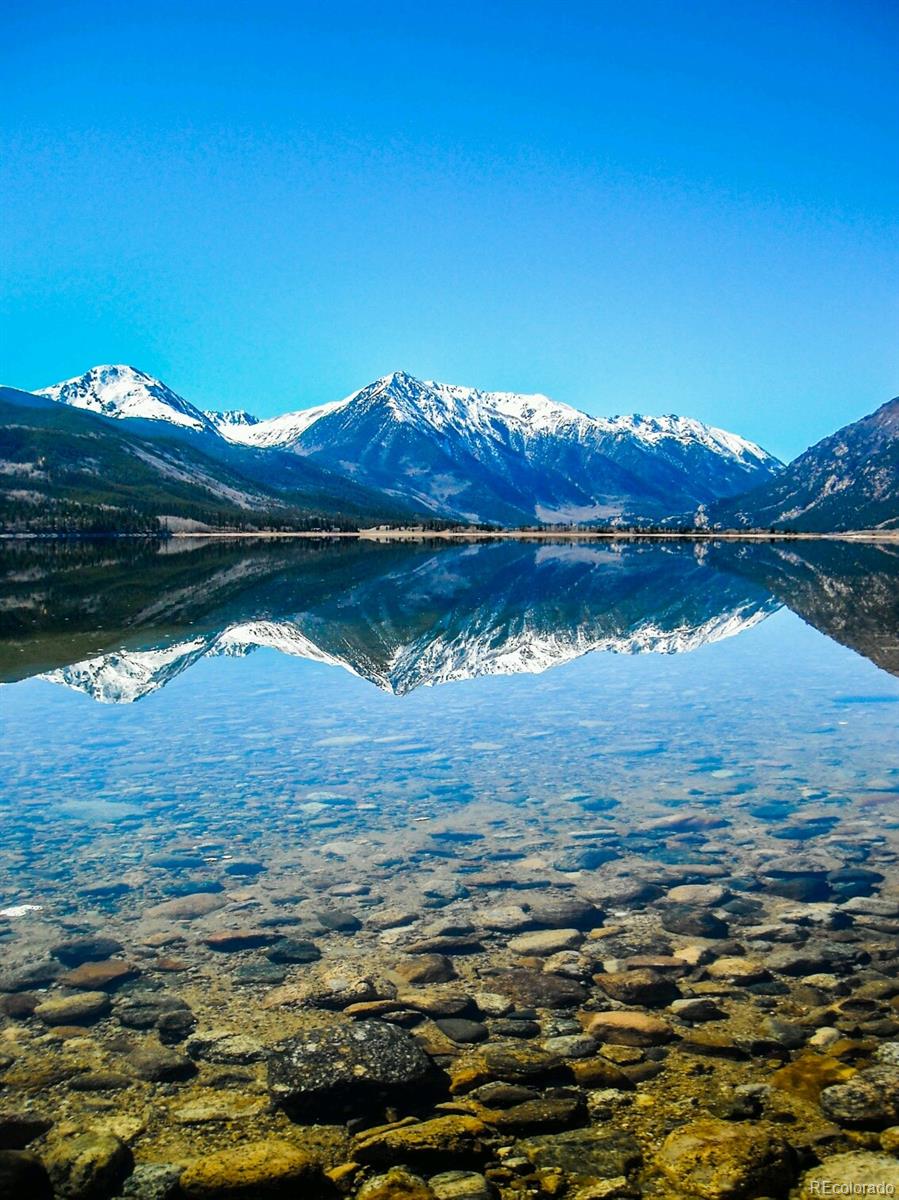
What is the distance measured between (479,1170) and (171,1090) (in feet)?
15.0

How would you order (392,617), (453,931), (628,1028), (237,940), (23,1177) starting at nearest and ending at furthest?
(23,1177) → (628,1028) → (237,940) → (453,931) → (392,617)

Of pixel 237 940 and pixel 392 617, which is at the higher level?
pixel 392 617

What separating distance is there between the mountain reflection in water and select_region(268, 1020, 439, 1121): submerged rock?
31.5 metres

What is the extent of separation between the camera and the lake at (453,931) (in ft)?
37.1

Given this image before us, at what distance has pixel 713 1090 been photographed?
1209 cm

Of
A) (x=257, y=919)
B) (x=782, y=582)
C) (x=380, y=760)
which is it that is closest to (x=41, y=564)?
(x=782, y=582)

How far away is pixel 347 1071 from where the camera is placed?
12375mm

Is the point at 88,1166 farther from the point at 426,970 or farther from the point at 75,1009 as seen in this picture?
the point at 426,970

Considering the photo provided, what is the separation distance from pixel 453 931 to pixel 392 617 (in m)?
63.9

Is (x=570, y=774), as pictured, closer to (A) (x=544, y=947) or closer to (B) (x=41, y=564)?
(A) (x=544, y=947)

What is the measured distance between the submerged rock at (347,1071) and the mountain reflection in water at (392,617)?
31.5m

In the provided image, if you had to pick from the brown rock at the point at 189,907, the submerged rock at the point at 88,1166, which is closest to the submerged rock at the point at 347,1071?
the submerged rock at the point at 88,1166

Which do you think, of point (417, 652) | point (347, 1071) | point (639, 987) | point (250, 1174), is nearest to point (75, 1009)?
point (347, 1071)

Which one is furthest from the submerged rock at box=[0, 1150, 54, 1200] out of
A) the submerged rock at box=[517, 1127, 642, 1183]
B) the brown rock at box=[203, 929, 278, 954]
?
the brown rock at box=[203, 929, 278, 954]
